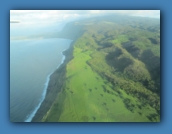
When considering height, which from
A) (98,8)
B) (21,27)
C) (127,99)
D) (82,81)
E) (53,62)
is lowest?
(127,99)

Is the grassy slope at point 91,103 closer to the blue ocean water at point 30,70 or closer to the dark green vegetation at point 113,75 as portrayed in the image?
the dark green vegetation at point 113,75

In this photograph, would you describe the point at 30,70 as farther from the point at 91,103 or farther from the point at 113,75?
the point at 113,75

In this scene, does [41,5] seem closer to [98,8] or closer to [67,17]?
Answer: [67,17]

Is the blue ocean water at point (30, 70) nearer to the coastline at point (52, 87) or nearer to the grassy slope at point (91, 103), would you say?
the coastline at point (52, 87)

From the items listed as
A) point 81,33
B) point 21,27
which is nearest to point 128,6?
point 81,33

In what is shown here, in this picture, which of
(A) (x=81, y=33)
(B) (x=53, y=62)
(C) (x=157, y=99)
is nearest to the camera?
(C) (x=157, y=99)

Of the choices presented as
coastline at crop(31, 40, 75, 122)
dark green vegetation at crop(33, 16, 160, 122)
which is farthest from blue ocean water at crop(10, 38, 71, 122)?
dark green vegetation at crop(33, 16, 160, 122)

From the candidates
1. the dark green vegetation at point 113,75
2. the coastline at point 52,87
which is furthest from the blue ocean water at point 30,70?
the dark green vegetation at point 113,75
